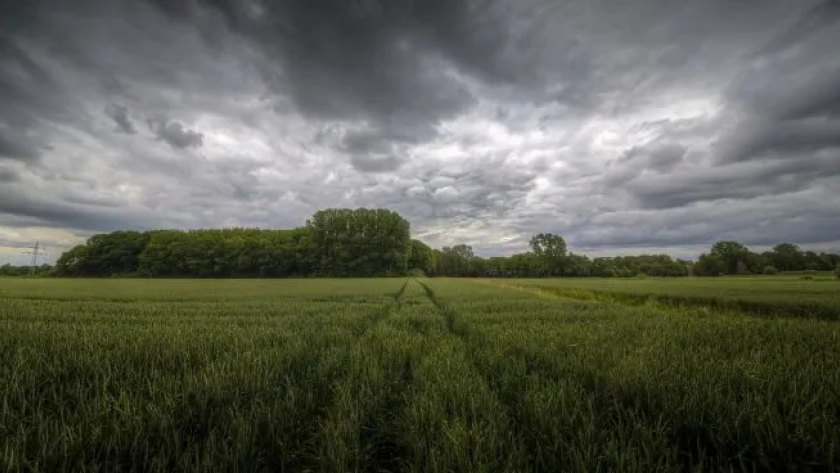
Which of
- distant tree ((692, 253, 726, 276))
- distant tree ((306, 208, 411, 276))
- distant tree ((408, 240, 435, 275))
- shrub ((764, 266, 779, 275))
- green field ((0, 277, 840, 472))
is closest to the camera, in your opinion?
green field ((0, 277, 840, 472))

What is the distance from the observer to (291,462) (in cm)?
296

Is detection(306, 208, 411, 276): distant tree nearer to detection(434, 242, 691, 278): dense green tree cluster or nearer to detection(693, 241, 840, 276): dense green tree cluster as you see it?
detection(434, 242, 691, 278): dense green tree cluster

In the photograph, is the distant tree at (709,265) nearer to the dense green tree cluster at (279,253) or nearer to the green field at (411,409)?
the dense green tree cluster at (279,253)

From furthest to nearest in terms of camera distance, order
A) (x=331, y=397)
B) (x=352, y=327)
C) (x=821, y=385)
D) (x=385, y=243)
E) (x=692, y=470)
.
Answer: (x=385, y=243) → (x=352, y=327) → (x=331, y=397) → (x=821, y=385) → (x=692, y=470)

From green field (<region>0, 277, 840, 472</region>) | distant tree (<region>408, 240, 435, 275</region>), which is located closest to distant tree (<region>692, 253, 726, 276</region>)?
distant tree (<region>408, 240, 435, 275</region>)

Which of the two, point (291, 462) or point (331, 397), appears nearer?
point (291, 462)

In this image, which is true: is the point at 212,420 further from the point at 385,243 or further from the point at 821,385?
the point at 385,243

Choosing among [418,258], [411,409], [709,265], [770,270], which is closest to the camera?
[411,409]

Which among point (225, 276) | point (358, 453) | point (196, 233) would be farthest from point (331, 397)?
point (196, 233)

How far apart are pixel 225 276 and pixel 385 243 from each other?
53598 millimetres

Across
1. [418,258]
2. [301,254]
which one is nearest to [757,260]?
[418,258]

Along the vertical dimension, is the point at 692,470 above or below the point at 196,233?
below

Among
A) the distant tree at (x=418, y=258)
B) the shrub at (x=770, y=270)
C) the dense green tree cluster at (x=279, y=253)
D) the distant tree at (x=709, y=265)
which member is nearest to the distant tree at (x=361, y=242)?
the dense green tree cluster at (x=279, y=253)

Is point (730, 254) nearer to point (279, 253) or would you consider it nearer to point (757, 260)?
point (757, 260)
